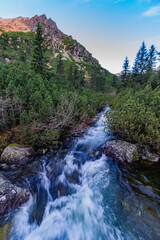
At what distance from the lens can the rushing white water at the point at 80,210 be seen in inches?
148

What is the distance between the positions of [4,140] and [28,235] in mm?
5701

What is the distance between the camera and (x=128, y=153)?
6.75 metres

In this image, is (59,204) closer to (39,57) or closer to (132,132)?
(132,132)

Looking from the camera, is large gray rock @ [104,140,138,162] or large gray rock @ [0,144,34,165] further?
large gray rock @ [104,140,138,162]

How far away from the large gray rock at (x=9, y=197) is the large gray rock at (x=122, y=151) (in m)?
5.59

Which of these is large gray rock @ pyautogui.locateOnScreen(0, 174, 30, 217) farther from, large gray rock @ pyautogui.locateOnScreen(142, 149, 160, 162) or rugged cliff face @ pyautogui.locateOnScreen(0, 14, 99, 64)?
rugged cliff face @ pyautogui.locateOnScreen(0, 14, 99, 64)

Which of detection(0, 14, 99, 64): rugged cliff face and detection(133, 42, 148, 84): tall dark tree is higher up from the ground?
detection(0, 14, 99, 64): rugged cliff face

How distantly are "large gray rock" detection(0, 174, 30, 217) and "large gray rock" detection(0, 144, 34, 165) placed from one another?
2.17 m

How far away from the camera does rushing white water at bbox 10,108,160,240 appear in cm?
376

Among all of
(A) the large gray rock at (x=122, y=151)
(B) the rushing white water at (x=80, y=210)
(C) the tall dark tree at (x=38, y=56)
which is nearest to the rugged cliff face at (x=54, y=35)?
(C) the tall dark tree at (x=38, y=56)

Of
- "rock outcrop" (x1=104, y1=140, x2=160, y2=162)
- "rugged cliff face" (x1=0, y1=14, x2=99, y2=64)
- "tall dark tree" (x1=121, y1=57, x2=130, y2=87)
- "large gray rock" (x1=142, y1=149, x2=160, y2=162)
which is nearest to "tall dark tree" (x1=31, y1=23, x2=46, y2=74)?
"rock outcrop" (x1=104, y1=140, x2=160, y2=162)

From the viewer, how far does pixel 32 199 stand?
15.4 feet

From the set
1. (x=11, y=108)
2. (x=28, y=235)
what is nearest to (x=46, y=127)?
(x=11, y=108)

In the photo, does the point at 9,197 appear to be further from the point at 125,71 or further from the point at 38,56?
the point at 125,71
